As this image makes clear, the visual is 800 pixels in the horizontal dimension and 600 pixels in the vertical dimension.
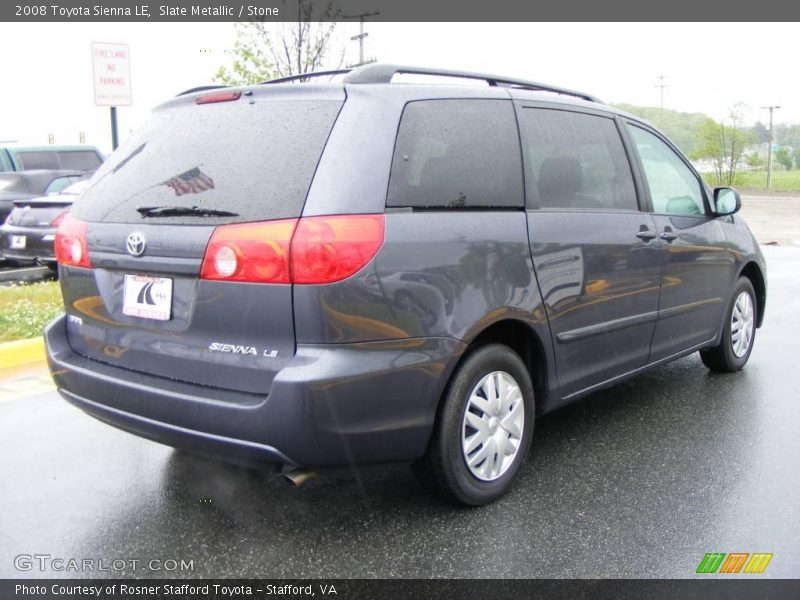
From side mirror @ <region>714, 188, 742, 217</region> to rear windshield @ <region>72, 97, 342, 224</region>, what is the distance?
3032mm

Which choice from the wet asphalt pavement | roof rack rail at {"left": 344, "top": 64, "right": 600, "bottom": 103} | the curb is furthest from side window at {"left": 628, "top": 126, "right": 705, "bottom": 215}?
the curb

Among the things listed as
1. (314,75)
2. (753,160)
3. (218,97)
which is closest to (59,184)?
(314,75)

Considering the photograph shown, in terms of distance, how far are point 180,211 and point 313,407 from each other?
3.04ft

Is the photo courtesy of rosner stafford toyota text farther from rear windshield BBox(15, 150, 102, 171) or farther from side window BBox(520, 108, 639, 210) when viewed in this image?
rear windshield BBox(15, 150, 102, 171)

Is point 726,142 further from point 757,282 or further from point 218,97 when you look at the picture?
point 218,97

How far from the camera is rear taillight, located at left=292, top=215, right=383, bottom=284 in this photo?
2646mm

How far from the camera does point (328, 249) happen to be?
8.71 feet

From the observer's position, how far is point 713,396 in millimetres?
4902

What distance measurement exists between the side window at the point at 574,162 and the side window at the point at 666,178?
0.83 ft

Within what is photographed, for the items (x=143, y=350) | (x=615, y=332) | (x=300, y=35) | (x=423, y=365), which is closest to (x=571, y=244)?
(x=615, y=332)

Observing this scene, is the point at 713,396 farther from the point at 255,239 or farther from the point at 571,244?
the point at 255,239

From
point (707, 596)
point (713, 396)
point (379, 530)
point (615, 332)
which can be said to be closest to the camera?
point (707, 596)

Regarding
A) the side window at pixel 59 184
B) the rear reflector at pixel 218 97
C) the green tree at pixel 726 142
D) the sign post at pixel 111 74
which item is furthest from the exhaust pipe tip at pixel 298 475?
the green tree at pixel 726 142

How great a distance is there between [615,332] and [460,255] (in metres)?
1.32
